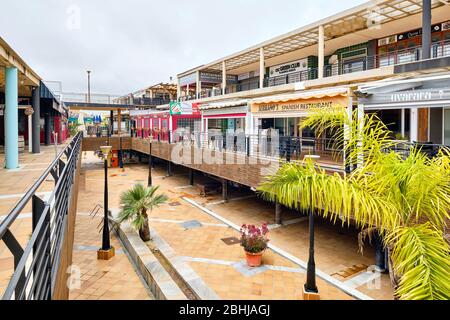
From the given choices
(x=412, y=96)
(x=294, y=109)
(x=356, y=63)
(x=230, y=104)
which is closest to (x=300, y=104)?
(x=294, y=109)

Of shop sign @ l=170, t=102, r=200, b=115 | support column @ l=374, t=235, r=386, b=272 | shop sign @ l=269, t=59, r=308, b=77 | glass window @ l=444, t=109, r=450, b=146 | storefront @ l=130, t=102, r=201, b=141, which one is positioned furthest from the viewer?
storefront @ l=130, t=102, r=201, b=141

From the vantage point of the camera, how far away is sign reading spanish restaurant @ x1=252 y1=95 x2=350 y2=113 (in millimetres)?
11164

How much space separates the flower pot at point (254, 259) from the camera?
912 cm

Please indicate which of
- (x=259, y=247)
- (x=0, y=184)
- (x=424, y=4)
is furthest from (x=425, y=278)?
(x=424, y=4)

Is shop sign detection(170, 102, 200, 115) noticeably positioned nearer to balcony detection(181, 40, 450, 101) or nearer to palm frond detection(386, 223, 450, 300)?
A: balcony detection(181, 40, 450, 101)

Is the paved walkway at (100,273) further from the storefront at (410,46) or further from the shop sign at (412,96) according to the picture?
the storefront at (410,46)

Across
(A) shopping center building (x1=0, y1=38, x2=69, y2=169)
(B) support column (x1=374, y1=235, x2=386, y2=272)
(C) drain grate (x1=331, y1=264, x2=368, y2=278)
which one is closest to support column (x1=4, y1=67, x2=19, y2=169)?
(A) shopping center building (x1=0, y1=38, x2=69, y2=169)

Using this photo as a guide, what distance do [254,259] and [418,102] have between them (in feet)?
20.3

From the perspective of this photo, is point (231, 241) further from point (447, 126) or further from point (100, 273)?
point (447, 126)

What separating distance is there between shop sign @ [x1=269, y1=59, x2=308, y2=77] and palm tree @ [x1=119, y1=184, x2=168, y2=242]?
616 inches

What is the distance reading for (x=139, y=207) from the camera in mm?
11023

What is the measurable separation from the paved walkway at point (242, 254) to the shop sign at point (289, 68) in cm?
1098

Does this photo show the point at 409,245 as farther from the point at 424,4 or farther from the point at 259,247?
the point at 424,4

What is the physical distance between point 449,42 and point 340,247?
11.6m
